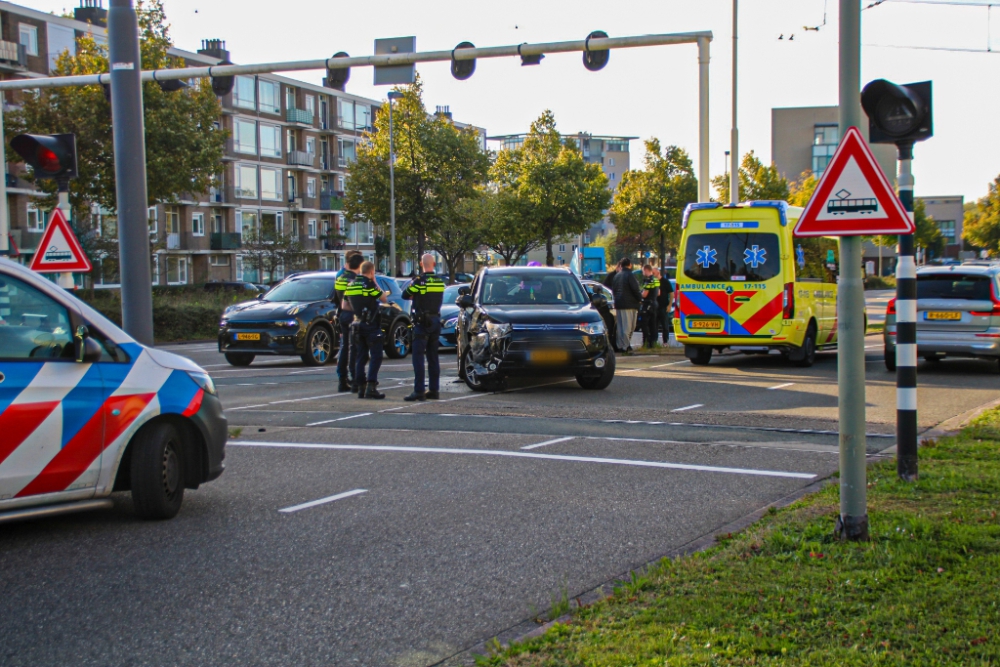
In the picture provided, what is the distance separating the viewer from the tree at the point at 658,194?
214 feet

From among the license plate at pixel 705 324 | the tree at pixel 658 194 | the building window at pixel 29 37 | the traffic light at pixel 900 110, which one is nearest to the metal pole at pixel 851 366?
the traffic light at pixel 900 110

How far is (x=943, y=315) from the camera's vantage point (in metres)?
16.2

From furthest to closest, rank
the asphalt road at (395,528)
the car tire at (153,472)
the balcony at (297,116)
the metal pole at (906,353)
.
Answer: the balcony at (297,116), the metal pole at (906,353), the car tire at (153,472), the asphalt road at (395,528)

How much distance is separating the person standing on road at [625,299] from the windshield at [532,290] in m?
4.84

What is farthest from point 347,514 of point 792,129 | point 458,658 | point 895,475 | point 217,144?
point 792,129

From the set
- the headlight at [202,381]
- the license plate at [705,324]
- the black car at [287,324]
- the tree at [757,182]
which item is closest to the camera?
the headlight at [202,381]

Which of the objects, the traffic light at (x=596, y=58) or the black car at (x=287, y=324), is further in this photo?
the black car at (x=287, y=324)

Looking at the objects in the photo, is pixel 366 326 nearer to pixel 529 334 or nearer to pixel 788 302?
pixel 529 334

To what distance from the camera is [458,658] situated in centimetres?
420

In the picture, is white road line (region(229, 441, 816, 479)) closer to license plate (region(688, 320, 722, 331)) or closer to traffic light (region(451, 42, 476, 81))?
license plate (region(688, 320, 722, 331))

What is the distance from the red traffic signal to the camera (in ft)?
34.1

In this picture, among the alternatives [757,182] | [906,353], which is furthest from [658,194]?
[906,353]

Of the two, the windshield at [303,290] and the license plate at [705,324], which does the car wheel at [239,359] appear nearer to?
the windshield at [303,290]

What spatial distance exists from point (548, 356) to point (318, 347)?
716cm
